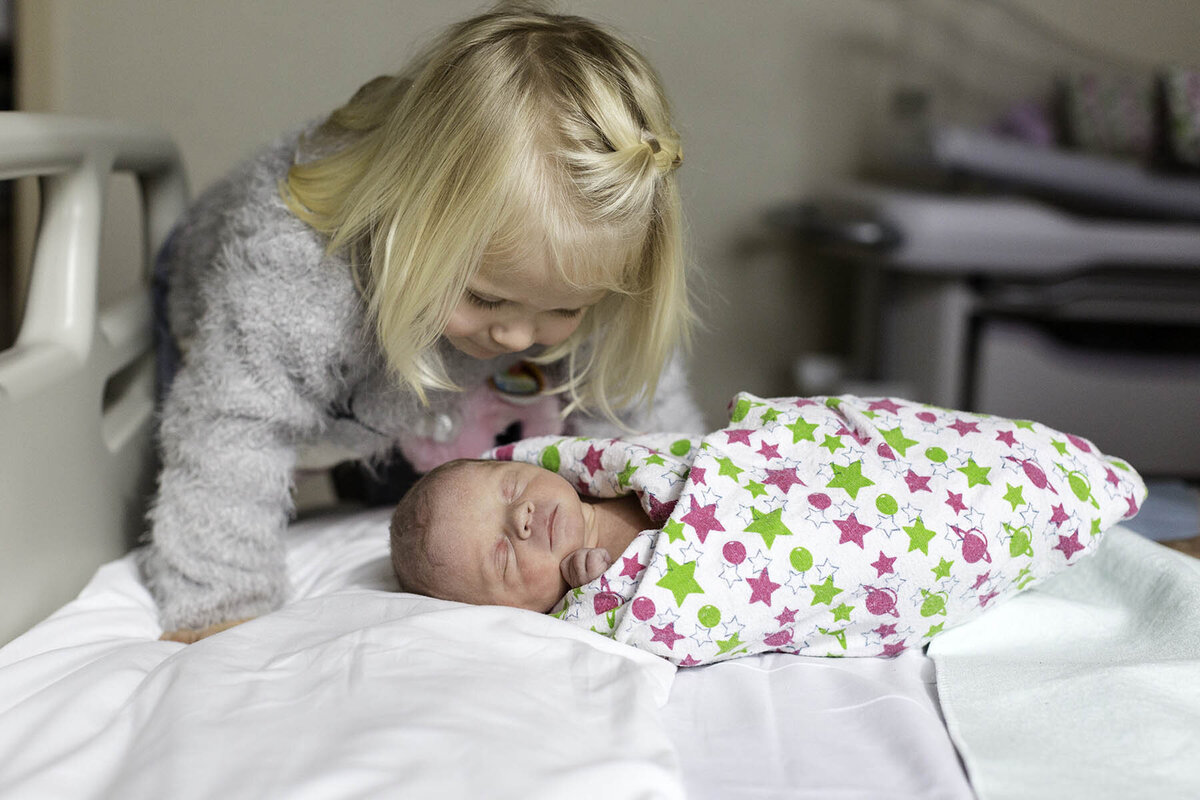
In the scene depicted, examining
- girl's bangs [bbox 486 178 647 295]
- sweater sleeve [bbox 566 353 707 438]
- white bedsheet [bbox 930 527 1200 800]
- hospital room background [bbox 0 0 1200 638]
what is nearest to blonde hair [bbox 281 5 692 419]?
girl's bangs [bbox 486 178 647 295]

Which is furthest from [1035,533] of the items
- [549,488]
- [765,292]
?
[765,292]

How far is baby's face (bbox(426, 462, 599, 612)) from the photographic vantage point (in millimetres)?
876

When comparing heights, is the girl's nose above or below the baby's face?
above

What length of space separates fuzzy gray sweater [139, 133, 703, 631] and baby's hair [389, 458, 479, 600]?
0.53ft

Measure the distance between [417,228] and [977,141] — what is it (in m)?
1.24

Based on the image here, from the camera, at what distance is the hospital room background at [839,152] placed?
5.86ft

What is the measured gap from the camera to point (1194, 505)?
121cm

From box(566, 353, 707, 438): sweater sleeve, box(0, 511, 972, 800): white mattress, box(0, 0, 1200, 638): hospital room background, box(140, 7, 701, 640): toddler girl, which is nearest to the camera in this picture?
box(0, 511, 972, 800): white mattress

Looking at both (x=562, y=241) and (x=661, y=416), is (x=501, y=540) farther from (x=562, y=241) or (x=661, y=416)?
(x=661, y=416)

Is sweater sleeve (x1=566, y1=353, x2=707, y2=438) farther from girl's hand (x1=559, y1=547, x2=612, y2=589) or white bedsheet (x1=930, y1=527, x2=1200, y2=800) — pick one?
white bedsheet (x1=930, y1=527, x2=1200, y2=800)

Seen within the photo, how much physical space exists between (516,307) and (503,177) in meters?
0.13

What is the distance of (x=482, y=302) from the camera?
962mm

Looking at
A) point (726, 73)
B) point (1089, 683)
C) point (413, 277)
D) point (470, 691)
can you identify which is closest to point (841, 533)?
point (1089, 683)

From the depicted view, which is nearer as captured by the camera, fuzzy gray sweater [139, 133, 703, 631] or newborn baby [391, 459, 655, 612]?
newborn baby [391, 459, 655, 612]
